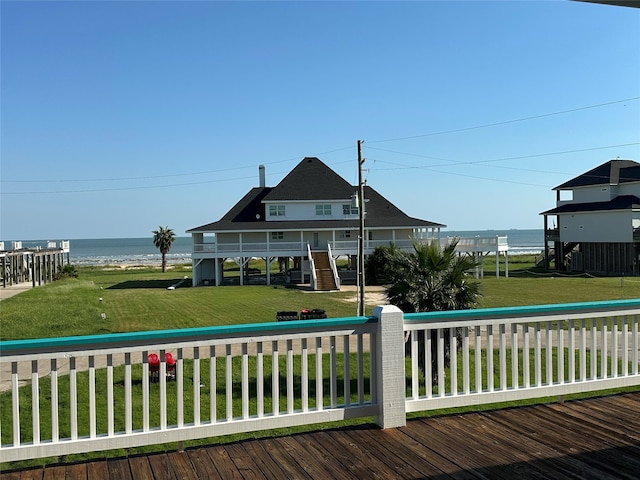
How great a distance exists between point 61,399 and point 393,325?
6.89 meters

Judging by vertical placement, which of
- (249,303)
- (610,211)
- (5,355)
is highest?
(610,211)

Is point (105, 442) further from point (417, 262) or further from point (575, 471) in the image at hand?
point (417, 262)

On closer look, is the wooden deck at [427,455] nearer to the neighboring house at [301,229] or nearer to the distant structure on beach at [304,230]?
the distant structure on beach at [304,230]

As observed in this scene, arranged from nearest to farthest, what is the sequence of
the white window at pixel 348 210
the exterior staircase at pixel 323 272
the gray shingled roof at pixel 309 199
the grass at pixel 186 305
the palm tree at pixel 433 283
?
the palm tree at pixel 433 283, the grass at pixel 186 305, the exterior staircase at pixel 323 272, the gray shingled roof at pixel 309 199, the white window at pixel 348 210

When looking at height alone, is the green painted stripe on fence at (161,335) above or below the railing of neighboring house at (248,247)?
below

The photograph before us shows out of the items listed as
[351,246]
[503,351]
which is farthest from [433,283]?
[351,246]

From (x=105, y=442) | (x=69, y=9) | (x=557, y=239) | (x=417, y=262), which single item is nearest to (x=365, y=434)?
(x=105, y=442)

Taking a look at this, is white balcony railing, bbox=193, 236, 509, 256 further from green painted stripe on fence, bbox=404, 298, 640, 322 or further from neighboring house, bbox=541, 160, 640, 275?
green painted stripe on fence, bbox=404, 298, 640, 322

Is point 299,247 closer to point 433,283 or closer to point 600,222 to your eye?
point 600,222

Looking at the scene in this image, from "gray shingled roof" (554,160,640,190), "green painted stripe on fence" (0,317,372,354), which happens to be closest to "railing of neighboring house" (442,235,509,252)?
"gray shingled roof" (554,160,640,190)

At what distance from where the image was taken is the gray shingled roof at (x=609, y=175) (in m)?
45.8

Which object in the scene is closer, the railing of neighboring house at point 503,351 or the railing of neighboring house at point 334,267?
the railing of neighboring house at point 503,351

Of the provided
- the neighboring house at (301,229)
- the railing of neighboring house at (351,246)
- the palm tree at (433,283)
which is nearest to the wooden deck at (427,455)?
the palm tree at (433,283)

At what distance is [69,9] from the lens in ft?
35.6
